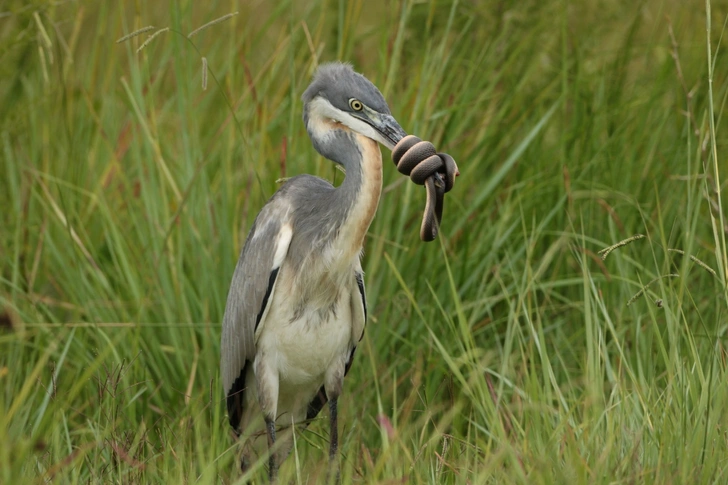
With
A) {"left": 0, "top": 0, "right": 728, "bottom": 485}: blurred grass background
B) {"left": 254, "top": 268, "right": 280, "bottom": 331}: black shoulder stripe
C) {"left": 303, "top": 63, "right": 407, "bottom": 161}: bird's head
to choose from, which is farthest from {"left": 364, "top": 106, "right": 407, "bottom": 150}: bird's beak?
{"left": 254, "top": 268, "right": 280, "bottom": 331}: black shoulder stripe

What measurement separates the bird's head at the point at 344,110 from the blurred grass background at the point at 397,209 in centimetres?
33

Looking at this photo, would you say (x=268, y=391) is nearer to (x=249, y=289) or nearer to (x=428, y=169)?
(x=249, y=289)

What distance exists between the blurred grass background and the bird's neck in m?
0.50

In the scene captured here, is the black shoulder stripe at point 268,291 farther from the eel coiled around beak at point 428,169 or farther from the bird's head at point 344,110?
the eel coiled around beak at point 428,169

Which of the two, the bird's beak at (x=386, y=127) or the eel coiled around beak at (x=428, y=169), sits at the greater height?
the bird's beak at (x=386, y=127)

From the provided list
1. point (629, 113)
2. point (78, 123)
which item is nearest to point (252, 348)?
point (78, 123)

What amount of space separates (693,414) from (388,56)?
2.86 m

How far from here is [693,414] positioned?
3121mm

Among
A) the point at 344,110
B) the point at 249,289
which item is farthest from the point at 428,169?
the point at 249,289

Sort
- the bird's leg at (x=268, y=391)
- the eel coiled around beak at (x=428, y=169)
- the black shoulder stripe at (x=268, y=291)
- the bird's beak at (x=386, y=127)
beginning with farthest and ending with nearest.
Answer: the bird's leg at (x=268, y=391), the black shoulder stripe at (x=268, y=291), the bird's beak at (x=386, y=127), the eel coiled around beak at (x=428, y=169)

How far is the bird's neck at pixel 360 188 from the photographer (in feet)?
12.5

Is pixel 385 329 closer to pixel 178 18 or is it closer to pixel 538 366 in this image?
pixel 538 366

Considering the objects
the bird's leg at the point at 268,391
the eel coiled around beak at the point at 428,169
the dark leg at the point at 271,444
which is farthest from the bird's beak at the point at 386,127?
the dark leg at the point at 271,444

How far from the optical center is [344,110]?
3865 millimetres
